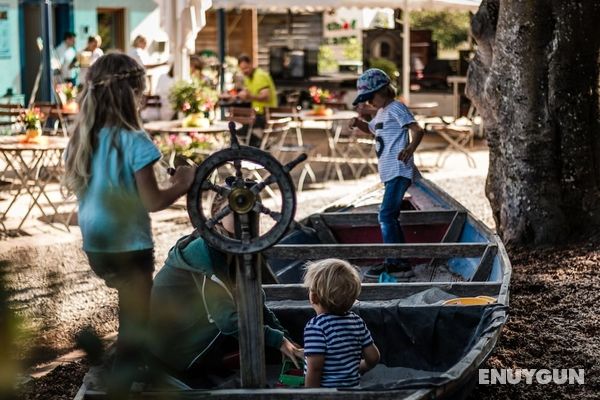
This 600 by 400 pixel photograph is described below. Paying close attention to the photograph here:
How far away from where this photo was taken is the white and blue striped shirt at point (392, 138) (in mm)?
7548

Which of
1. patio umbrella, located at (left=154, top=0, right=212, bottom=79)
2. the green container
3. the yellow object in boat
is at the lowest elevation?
the green container

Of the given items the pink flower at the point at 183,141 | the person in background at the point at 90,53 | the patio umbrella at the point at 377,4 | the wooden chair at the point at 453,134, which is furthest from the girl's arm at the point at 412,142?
the person in background at the point at 90,53

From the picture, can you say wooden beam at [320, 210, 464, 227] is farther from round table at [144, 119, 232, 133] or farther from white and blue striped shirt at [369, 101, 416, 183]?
round table at [144, 119, 232, 133]

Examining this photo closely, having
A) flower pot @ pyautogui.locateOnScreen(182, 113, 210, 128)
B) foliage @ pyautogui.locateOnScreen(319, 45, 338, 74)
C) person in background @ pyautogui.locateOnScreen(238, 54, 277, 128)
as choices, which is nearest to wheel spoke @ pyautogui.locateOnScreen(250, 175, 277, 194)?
flower pot @ pyautogui.locateOnScreen(182, 113, 210, 128)

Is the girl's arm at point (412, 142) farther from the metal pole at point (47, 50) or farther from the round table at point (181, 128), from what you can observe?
the metal pole at point (47, 50)

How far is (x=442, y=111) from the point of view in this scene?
915 inches

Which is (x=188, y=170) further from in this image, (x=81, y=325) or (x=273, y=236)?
(x=81, y=325)

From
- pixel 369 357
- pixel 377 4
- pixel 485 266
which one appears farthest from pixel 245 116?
pixel 369 357

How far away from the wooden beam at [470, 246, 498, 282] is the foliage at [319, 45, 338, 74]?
24464mm

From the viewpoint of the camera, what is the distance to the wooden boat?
13.3 feet

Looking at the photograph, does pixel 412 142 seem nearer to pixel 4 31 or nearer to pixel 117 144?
pixel 117 144

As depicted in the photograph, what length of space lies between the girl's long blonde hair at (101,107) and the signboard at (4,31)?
16685mm

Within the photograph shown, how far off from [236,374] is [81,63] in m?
15.0

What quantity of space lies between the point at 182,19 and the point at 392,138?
694 cm
